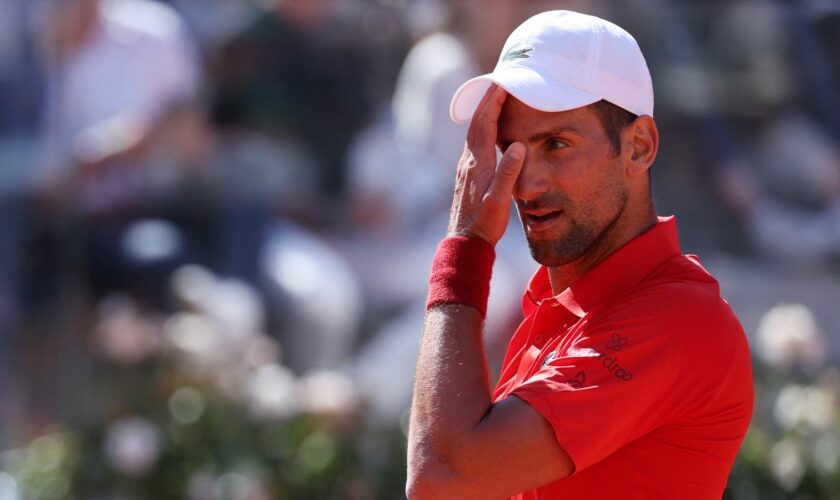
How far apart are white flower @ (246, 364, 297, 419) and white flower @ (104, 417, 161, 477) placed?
0.41 meters

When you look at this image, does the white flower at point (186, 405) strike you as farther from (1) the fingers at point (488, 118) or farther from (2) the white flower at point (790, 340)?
(1) the fingers at point (488, 118)

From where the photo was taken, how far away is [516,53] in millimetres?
2330

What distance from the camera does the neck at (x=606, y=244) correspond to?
2318mm

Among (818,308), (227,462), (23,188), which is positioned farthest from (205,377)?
(818,308)

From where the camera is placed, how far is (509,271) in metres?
5.30

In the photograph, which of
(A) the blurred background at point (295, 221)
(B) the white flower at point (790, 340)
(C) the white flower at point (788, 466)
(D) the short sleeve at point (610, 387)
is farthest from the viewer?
(A) the blurred background at point (295, 221)

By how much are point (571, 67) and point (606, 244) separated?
0.32m

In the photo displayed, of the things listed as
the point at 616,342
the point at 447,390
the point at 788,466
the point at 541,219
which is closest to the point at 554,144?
the point at 541,219

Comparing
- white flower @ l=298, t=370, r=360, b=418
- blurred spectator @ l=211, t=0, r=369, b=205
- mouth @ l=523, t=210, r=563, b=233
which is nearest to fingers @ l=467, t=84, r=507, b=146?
mouth @ l=523, t=210, r=563, b=233

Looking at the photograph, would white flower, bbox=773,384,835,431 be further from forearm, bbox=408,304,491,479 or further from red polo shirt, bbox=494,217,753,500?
forearm, bbox=408,304,491,479

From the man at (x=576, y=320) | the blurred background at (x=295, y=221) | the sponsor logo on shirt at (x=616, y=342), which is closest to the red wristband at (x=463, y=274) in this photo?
the man at (x=576, y=320)

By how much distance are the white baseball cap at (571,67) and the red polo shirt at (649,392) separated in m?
0.33

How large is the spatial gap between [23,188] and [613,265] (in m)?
4.08

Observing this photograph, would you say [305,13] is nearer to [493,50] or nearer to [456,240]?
[493,50]
